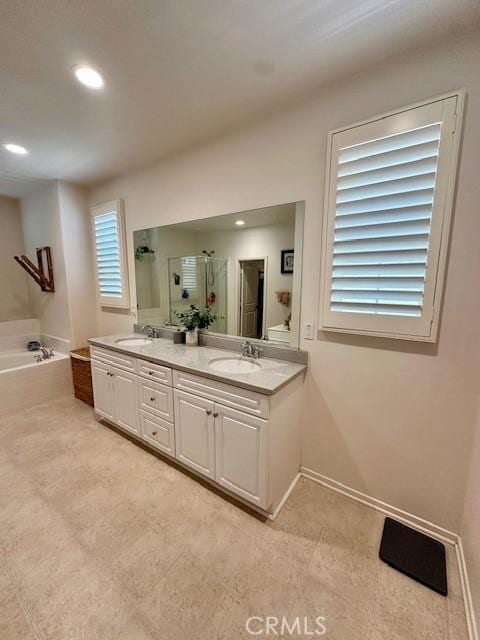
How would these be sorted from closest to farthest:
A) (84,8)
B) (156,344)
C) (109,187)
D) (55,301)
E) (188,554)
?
(84,8)
(188,554)
(156,344)
(109,187)
(55,301)

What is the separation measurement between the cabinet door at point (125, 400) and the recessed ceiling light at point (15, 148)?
2155 millimetres

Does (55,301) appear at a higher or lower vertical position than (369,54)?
lower

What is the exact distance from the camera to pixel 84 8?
1.12m

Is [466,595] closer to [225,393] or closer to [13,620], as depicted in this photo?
[225,393]

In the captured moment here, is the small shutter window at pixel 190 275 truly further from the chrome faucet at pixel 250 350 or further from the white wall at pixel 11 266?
the white wall at pixel 11 266

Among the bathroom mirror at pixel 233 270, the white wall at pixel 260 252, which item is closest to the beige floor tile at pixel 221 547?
the bathroom mirror at pixel 233 270

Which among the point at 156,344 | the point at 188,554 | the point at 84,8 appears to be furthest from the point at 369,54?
the point at 188,554

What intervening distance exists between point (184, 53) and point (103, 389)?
2.63 metres

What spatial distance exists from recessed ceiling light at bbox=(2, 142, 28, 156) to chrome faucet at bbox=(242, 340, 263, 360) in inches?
104

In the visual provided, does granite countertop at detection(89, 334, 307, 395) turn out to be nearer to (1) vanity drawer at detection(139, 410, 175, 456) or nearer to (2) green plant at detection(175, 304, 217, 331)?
(2) green plant at detection(175, 304, 217, 331)

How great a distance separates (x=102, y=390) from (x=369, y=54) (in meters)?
3.18

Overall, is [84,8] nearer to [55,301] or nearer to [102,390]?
[102,390]

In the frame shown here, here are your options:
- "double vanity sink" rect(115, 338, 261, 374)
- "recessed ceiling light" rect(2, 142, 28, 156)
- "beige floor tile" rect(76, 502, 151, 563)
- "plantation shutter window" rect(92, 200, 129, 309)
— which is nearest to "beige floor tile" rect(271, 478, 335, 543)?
"beige floor tile" rect(76, 502, 151, 563)

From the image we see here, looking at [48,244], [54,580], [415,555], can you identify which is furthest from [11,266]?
[415,555]
